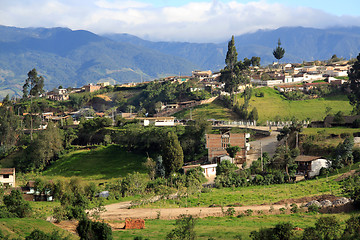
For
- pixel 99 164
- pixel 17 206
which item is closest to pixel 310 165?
pixel 99 164

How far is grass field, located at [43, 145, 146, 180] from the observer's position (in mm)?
68062

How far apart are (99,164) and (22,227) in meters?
38.9

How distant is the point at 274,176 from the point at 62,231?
2872cm

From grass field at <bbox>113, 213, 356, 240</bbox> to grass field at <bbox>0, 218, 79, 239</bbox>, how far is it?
14.8ft

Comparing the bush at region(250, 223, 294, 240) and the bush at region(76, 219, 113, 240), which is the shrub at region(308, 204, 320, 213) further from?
the bush at region(76, 219, 113, 240)

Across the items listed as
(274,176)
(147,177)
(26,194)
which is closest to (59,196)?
(26,194)

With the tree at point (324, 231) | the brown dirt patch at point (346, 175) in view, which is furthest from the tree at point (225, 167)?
the tree at point (324, 231)

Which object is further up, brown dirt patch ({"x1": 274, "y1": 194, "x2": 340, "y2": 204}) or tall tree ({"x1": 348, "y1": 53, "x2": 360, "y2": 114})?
tall tree ({"x1": 348, "y1": 53, "x2": 360, "y2": 114})

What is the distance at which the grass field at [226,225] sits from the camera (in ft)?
113

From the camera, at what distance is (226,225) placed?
38000 millimetres

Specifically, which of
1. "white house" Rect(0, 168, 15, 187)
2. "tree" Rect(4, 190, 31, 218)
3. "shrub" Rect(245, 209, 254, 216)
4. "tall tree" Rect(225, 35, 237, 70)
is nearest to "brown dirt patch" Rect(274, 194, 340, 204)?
"shrub" Rect(245, 209, 254, 216)

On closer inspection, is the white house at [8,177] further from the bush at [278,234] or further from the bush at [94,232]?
the bush at [278,234]

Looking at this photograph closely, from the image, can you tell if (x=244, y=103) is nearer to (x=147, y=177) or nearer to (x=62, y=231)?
(x=147, y=177)

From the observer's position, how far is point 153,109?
108688 millimetres
